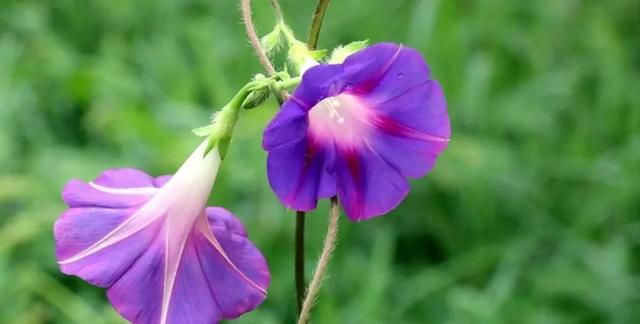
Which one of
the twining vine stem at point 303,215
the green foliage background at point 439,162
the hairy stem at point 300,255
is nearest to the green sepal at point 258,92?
the twining vine stem at point 303,215

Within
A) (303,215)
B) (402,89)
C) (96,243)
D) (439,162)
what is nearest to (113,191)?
(96,243)

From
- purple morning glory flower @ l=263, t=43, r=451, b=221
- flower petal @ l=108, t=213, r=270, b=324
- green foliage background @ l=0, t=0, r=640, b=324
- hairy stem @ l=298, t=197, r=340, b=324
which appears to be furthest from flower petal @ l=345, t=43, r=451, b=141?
green foliage background @ l=0, t=0, r=640, b=324

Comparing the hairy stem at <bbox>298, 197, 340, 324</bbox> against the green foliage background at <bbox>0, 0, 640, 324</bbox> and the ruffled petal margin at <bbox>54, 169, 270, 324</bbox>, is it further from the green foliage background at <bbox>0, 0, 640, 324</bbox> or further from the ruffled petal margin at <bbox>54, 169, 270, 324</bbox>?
the green foliage background at <bbox>0, 0, 640, 324</bbox>

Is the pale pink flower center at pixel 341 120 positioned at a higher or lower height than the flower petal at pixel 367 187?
higher

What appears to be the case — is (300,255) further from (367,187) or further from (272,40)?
(272,40)

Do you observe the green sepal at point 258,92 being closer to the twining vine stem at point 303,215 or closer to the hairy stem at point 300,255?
the twining vine stem at point 303,215

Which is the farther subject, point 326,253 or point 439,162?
point 439,162
